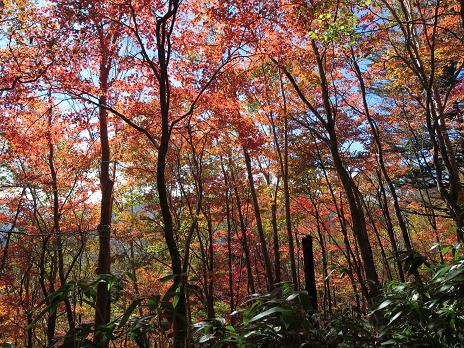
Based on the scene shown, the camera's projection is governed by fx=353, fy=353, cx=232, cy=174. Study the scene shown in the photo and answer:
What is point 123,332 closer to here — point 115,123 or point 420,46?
point 115,123

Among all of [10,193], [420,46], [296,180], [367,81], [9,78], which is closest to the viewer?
[9,78]

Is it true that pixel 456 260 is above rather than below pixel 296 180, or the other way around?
below

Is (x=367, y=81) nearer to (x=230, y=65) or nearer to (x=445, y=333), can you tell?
(x=230, y=65)

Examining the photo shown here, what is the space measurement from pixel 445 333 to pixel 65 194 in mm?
13411

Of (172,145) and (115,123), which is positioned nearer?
(115,123)

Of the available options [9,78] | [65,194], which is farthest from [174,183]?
[9,78]

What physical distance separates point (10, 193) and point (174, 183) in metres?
6.34

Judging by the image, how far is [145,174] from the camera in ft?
45.8

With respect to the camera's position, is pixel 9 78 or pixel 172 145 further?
pixel 172 145

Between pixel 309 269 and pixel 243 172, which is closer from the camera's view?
pixel 309 269

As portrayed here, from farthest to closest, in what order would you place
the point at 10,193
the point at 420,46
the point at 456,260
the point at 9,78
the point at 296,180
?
the point at 296,180
the point at 10,193
the point at 420,46
the point at 9,78
the point at 456,260

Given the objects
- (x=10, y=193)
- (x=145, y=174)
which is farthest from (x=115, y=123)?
(x=10, y=193)

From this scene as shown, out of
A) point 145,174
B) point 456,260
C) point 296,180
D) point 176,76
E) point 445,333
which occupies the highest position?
point 176,76

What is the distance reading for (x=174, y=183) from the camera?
13.9m
